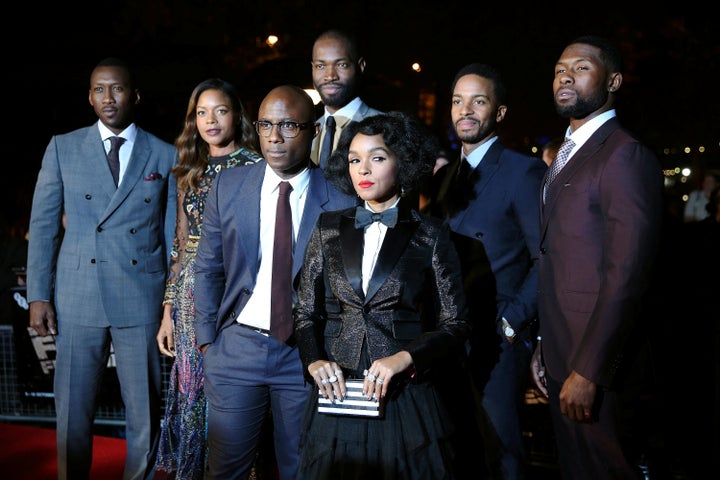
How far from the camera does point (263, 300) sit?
335 centimetres

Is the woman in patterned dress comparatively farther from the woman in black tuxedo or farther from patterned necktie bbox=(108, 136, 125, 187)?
the woman in black tuxedo

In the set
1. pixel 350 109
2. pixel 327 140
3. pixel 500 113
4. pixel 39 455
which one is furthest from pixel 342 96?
pixel 39 455

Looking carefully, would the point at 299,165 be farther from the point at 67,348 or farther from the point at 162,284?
the point at 67,348

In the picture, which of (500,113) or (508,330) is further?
(500,113)

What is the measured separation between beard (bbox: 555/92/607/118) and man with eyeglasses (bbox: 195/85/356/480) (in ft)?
3.43

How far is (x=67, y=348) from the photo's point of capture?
4.10m

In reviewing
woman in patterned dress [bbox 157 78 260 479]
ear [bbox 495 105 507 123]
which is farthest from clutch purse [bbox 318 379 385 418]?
ear [bbox 495 105 507 123]

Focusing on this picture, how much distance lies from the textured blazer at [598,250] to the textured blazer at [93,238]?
2293 millimetres

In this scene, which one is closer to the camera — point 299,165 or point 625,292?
point 625,292

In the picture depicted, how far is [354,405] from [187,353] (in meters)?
1.72

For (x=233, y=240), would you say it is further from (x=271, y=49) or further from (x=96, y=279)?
(x=271, y=49)

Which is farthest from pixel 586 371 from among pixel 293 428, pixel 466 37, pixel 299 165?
pixel 466 37

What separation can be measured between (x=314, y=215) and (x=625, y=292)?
4.61 feet

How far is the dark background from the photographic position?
9.77 metres
